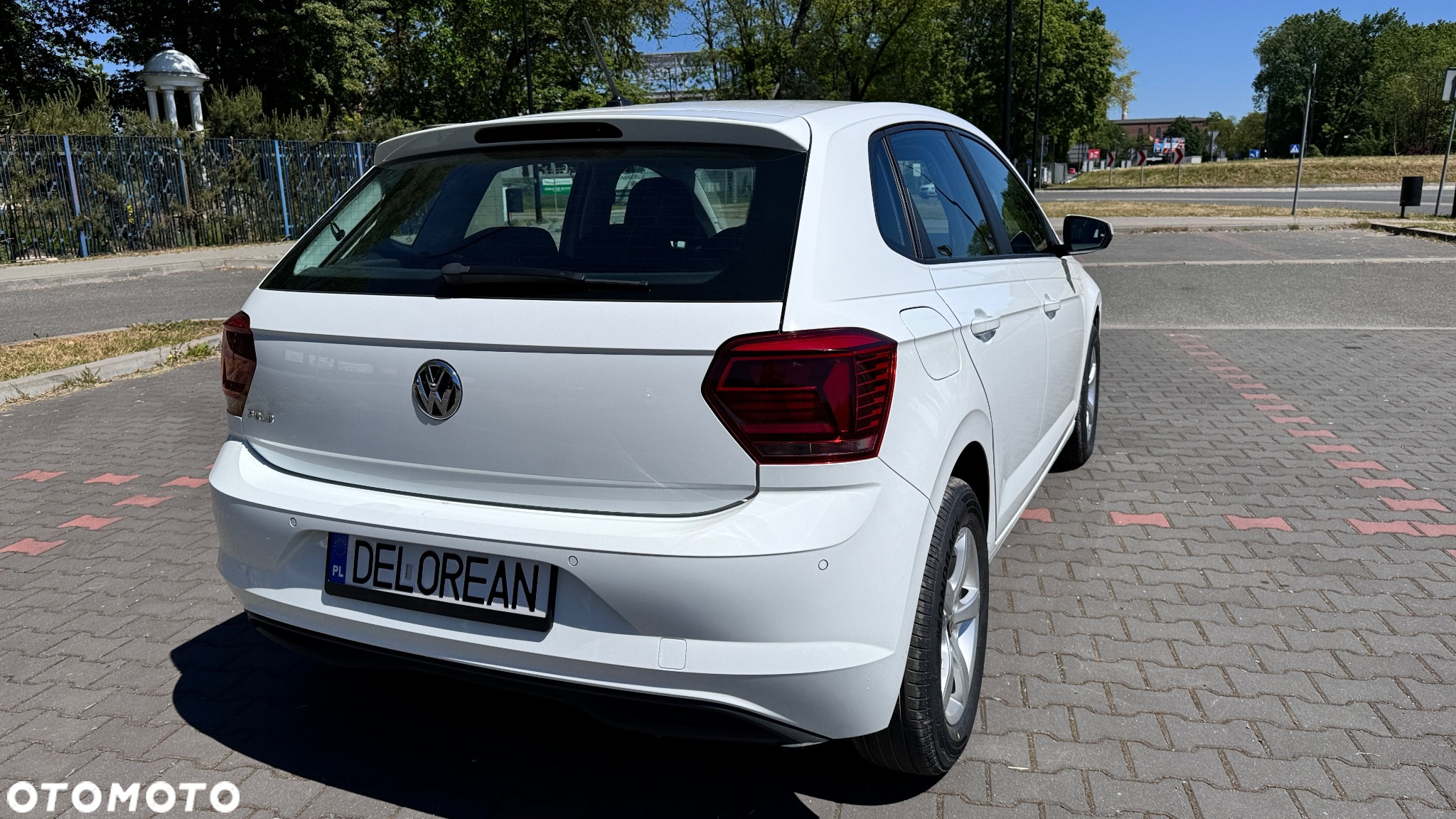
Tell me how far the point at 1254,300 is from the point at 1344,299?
931 mm

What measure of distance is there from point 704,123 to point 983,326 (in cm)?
97

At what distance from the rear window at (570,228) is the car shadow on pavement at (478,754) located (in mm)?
946

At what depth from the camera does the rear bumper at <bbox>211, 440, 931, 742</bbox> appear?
7.00 ft

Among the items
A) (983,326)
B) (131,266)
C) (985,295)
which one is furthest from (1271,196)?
(983,326)

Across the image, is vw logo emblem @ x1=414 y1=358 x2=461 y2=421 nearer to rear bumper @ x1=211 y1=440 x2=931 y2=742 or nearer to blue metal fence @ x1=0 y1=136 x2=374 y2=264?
rear bumper @ x1=211 y1=440 x2=931 y2=742

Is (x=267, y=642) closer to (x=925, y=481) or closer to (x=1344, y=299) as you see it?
(x=925, y=481)

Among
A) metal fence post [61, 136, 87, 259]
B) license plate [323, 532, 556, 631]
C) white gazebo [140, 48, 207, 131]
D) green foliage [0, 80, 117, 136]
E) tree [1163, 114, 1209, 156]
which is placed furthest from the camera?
tree [1163, 114, 1209, 156]

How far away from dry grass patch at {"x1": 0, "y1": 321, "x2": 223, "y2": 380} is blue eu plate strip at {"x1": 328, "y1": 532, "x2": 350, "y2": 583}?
6863 millimetres

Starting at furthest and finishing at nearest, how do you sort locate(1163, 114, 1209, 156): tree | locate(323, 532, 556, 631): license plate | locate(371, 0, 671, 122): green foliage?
locate(1163, 114, 1209, 156): tree, locate(371, 0, 671, 122): green foliage, locate(323, 532, 556, 631): license plate

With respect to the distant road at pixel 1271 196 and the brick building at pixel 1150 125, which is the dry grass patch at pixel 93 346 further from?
the brick building at pixel 1150 125

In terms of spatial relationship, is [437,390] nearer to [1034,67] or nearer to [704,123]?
[704,123]

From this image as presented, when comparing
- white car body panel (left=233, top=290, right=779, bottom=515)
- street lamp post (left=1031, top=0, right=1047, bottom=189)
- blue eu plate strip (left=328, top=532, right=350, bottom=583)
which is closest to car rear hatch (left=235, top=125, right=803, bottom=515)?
white car body panel (left=233, top=290, right=779, bottom=515)

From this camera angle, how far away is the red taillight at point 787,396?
215 centimetres

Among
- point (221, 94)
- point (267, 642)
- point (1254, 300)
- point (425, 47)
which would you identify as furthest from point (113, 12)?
point (267, 642)
